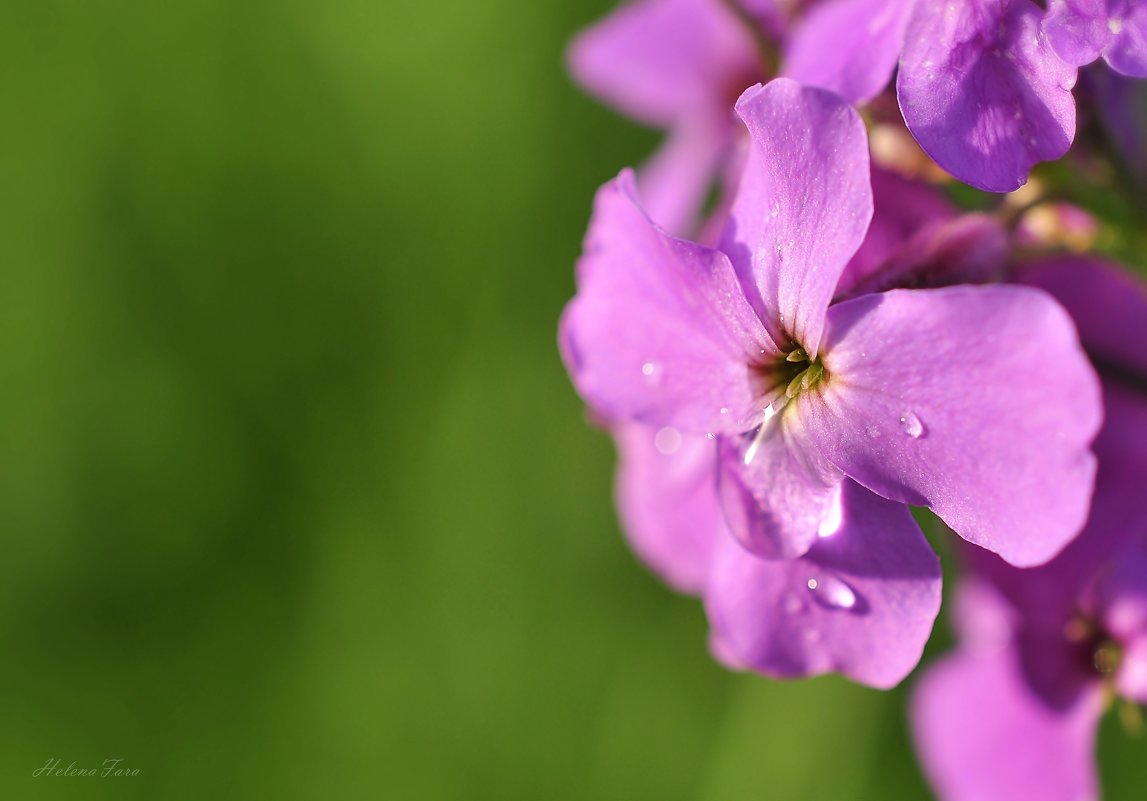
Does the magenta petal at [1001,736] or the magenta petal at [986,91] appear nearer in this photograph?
the magenta petal at [986,91]

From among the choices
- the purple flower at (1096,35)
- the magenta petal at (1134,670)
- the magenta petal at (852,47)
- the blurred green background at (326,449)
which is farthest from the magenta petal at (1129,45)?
the blurred green background at (326,449)

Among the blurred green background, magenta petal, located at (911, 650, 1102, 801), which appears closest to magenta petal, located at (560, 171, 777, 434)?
magenta petal, located at (911, 650, 1102, 801)

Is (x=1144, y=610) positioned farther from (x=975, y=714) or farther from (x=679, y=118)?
(x=679, y=118)

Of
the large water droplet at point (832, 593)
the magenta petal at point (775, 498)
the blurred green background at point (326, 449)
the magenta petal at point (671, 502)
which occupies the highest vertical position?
the magenta petal at point (775, 498)

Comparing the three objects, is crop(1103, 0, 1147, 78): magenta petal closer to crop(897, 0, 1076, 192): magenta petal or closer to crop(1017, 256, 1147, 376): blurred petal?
crop(897, 0, 1076, 192): magenta petal

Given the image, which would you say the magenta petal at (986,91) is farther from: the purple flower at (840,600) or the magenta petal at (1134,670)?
the magenta petal at (1134,670)

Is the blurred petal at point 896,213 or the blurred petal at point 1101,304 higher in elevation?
the blurred petal at point 896,213
